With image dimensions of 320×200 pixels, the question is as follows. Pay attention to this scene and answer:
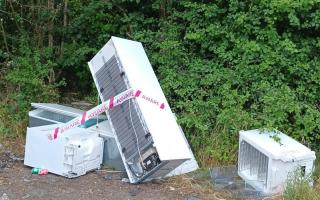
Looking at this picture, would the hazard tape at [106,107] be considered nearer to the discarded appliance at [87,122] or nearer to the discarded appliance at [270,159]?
the discarded appliance at [87,122]

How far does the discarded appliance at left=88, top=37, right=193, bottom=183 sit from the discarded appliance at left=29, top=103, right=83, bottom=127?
527mm

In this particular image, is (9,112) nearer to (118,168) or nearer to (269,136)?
(118,168)

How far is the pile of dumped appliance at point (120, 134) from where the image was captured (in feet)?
17.3

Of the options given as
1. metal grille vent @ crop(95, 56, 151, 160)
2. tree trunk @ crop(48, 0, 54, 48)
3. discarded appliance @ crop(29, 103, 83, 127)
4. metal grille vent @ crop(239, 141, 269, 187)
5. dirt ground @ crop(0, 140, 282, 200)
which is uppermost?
tree trunk @ crop(48, 0, 54, 48)

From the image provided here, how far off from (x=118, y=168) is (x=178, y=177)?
766 mm

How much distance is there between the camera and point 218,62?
6.92 metres

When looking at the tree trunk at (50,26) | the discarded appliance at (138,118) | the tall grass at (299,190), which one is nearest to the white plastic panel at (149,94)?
the discarded appliance at (138,118)

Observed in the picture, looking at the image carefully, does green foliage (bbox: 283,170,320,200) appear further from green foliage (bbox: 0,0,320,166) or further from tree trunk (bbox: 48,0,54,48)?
tree trunk (bbox: 48,0,54,48)

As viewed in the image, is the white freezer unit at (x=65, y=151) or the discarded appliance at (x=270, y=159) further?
the white freezer unit at (x=65, y=151)

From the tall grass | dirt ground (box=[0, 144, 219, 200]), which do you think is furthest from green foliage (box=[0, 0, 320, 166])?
the tall grass

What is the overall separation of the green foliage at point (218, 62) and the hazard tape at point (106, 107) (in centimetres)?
74

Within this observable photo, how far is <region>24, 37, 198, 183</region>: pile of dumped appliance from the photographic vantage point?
527 centimetres

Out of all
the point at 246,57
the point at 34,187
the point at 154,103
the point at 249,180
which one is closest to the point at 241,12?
the point at 246,57

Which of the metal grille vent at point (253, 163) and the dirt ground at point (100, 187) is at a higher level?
the metal grille vent at point (253, 163)
